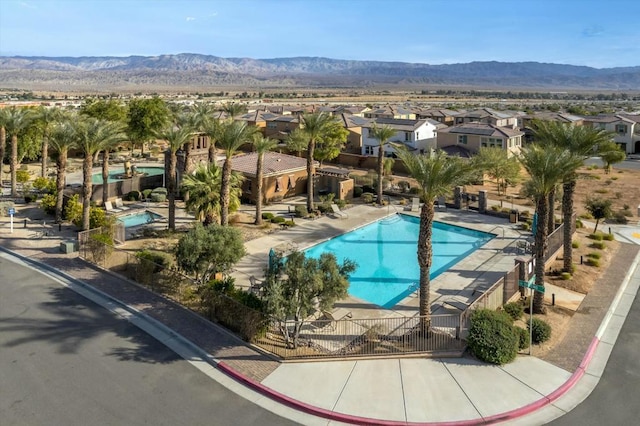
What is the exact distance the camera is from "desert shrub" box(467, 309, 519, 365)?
17016mm

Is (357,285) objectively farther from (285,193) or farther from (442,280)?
(285,193)

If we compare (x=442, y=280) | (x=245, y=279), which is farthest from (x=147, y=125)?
(x=442, y=280)

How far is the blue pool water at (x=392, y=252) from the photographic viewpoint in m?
26.6

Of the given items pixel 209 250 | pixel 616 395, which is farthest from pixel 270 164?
pixel 616 395

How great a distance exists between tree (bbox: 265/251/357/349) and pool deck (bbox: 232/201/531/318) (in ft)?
13.6

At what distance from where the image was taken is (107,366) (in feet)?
55.0

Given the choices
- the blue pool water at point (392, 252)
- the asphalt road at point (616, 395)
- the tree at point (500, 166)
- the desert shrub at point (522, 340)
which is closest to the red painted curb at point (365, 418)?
the asphalt road at point (616, 395)

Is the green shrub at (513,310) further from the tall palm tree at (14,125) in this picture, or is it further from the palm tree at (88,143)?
the tall palm tree at (14,125)

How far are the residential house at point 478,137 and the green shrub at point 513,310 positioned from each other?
1572 inches

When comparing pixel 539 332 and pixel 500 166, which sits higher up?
pixel 500 166

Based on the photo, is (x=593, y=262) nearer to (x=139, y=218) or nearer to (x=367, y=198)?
(x=367, y=198)

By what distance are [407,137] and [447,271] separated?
37292 mm

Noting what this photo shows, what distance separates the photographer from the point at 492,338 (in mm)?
17203

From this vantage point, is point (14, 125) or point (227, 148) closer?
point (227, 148)
